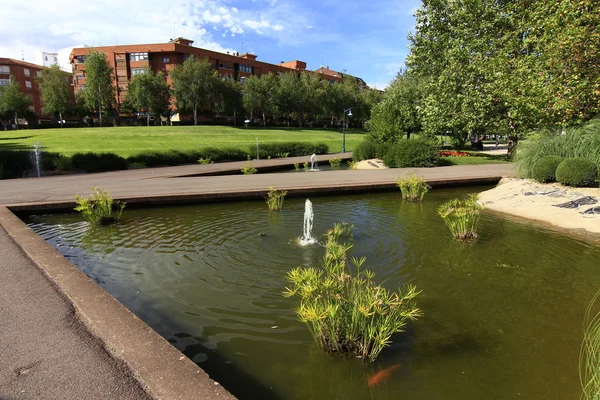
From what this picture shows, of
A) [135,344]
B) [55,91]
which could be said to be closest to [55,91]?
[55,91]

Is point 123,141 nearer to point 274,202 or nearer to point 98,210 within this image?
point 98,210

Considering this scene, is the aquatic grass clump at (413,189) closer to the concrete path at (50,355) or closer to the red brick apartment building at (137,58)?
the concrete path at (50,355)

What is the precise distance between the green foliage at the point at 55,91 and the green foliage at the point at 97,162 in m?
50.0

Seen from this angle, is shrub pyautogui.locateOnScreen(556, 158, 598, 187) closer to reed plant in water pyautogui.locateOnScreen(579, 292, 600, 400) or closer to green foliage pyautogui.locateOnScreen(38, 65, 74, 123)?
reed plant in water pyautogui.locateOnScreen(579, 292, 600, 400)

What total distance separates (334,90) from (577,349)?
73.2m

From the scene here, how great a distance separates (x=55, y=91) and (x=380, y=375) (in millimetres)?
70782

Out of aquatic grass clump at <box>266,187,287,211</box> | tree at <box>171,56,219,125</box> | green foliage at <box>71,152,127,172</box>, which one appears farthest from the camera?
tree at <box>171,56,219,125</box>

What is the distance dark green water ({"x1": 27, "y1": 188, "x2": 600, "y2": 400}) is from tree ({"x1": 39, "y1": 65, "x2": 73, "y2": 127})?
2422 inches

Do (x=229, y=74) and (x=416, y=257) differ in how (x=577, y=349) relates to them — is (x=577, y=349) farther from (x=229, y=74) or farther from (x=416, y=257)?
(x=229, y=74)

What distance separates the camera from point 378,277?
17.6ft

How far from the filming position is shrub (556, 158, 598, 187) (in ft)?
35.3

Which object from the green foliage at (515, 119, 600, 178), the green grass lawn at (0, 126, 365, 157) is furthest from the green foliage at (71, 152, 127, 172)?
the green foliage at (515, 119, 600, 178)

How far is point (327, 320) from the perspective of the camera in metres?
3.33

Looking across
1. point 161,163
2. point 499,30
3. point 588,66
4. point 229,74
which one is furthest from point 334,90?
point 588,66
